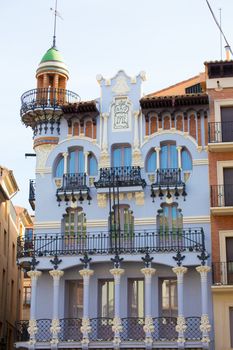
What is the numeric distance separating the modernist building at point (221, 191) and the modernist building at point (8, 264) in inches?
474

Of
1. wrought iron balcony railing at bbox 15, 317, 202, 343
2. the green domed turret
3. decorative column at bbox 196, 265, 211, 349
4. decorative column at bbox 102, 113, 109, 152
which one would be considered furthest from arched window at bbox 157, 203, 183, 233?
the green domed turret

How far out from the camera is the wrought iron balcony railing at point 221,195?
34.7 meters

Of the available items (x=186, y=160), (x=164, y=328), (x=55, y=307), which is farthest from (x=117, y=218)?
(x=164, y=328)

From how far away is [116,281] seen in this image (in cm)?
3391

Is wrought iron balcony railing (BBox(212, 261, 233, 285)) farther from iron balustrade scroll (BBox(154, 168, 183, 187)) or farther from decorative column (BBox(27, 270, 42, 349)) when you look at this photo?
decorative column (BBox(27, 270, 42, 349))

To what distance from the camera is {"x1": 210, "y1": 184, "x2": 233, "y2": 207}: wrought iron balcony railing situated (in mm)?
34719

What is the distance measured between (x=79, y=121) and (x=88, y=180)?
3.20 m

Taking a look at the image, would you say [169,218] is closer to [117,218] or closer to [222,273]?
[117,218]

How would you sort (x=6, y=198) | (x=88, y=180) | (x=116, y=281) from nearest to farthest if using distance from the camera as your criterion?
(x=116, y=281) → (x=88, y=180) → (x=6, y=198)

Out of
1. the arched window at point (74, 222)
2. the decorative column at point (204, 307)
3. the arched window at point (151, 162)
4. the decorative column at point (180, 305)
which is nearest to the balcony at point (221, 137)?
the arched window at point (151, 162)

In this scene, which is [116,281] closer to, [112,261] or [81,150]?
[112,261]

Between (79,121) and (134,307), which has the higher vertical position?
(79,121)

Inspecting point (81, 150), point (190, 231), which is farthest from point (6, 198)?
point (190, 231)

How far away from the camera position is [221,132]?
36000 millimetres
